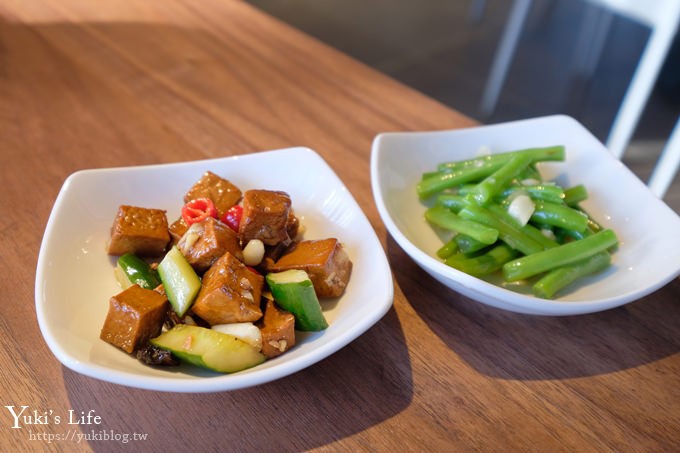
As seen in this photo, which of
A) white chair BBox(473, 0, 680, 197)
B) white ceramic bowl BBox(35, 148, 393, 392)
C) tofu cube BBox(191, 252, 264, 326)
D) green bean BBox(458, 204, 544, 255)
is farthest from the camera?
white chair BBox(473, 0, 680, 197)

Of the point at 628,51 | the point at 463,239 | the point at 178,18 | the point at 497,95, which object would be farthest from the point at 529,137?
the point at 628,51

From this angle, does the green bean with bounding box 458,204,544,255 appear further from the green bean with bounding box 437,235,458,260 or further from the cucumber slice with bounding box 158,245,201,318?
the cucumber slice with bounding box 158,245,201,318

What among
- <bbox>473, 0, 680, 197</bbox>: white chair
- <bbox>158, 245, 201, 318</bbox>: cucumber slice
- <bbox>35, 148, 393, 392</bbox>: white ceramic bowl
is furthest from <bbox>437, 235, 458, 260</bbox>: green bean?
<bbox>473, 0, 680, 197</bbox>: white chair

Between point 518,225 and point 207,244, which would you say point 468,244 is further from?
point 207,244

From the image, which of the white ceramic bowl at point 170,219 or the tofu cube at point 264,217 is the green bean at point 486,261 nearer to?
the white ceramic bowl at point 170,219

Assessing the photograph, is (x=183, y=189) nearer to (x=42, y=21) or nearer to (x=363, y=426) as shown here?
(x=363, y=426)

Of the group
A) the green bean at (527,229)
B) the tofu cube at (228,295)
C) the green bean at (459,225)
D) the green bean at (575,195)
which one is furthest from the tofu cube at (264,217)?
the green bean at (575,195)
